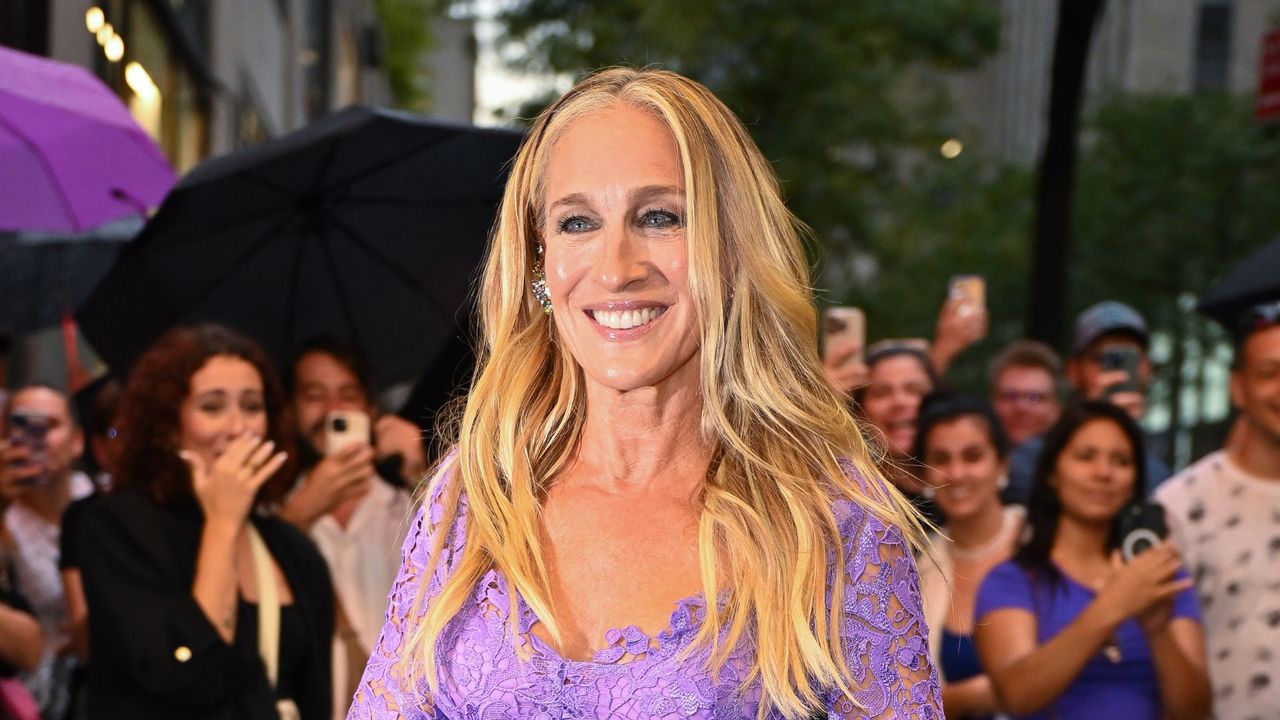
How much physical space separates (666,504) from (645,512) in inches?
1.6

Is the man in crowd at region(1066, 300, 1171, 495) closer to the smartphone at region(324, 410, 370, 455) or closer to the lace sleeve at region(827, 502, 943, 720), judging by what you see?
the smartphone at region(324, 410, 370, 455)

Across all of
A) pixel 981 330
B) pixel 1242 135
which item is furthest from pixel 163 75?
pixel 1242 135

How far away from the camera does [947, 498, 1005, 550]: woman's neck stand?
5.97 m

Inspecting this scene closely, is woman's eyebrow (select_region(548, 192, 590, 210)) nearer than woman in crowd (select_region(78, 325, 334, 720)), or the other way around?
woman's eyebrow (select_region(548, 192, 590, 210))

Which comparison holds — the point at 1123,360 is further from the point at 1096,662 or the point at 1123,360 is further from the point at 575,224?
the point at 575,224

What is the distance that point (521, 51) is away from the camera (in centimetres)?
2173

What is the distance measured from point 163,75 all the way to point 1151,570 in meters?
9.14

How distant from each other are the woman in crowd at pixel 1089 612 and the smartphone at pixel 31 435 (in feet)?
10.4

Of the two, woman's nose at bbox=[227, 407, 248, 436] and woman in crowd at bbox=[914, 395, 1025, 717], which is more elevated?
woman's nose at bbox=[227, 407, 248, 436]

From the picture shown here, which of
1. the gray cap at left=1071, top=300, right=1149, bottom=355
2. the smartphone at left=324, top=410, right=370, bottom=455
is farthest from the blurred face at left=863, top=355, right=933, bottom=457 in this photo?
the smartphone at left=324, top=410, right=370, bottom=455

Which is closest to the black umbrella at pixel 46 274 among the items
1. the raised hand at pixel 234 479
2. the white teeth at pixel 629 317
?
the raised hand at pixel 234 479

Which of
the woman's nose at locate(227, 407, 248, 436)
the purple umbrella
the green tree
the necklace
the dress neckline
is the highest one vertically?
the green tree

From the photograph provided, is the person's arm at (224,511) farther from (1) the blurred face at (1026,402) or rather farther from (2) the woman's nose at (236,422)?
(1) the blurred face at (1026,402)

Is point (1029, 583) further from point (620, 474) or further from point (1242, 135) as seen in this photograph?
point (1242, 135)
